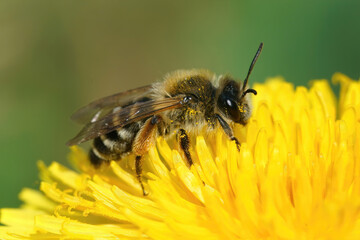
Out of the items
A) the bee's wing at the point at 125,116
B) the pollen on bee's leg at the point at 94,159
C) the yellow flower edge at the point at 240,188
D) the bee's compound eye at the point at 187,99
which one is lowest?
the yellow flower edge at the point at 240,188

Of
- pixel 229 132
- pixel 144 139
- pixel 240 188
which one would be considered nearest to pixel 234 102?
pixel 229 132

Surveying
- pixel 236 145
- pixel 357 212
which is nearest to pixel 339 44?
pixel 236 145

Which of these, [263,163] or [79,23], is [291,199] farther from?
[79,23]

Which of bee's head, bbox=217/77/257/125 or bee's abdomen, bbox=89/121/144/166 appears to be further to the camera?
bee's abdomen, bbox=89/121/144/166

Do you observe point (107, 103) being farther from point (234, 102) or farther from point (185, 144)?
point (234, 102)

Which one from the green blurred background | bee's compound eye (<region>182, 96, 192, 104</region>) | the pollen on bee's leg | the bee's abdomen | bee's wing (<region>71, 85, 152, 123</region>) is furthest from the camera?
the green blurred background

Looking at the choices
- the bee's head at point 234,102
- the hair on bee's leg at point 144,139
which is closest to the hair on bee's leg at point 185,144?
the hair on bee's leg at point 144,139

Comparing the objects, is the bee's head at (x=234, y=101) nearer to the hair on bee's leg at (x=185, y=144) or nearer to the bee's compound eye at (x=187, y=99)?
the bee's compound eye at (x=187, y=99)

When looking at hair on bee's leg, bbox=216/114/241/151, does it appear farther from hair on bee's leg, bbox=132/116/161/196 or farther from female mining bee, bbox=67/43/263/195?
hair on bee's leg, bbox=132/116/161/196

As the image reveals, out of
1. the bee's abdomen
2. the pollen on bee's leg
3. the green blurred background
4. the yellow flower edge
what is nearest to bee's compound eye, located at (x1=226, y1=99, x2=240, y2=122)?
the yellow flower edge
